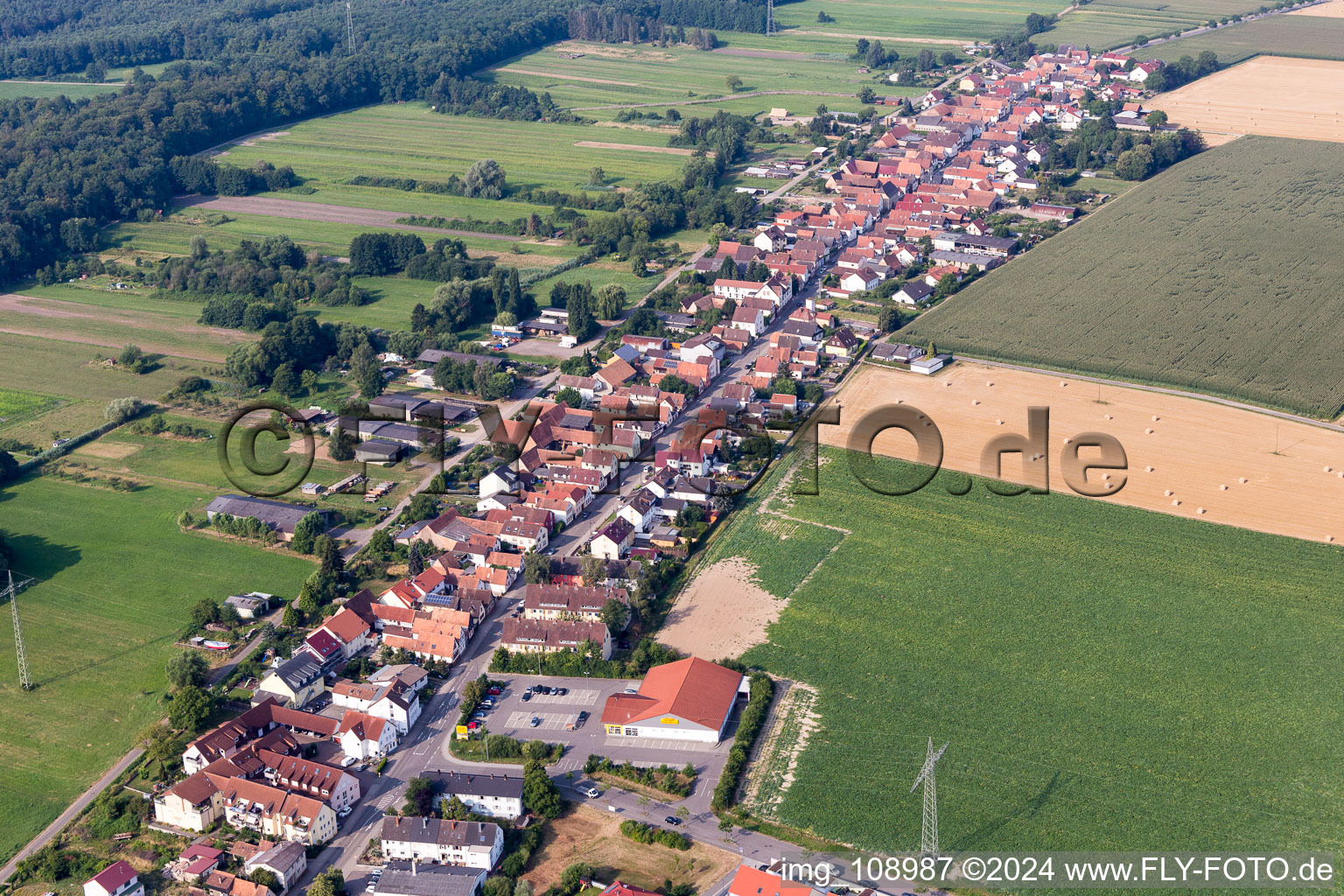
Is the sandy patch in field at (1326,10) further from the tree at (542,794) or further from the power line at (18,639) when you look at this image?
the power line at (18,639)

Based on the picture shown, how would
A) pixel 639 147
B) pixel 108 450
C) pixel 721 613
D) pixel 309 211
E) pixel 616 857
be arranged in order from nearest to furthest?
pixel 616 857, pixel 721 613, pixel 108 450, pixel 309 211, pixel 639 147

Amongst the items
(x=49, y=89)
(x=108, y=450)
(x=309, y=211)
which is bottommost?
(x=108, y=450)

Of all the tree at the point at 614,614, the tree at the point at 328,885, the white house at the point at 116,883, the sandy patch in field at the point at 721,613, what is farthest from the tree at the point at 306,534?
the tree at the point at 328,885

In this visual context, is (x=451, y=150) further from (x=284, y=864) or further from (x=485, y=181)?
(x=284, y=864)

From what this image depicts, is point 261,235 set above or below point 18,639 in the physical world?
above

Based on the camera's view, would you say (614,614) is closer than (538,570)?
Yes

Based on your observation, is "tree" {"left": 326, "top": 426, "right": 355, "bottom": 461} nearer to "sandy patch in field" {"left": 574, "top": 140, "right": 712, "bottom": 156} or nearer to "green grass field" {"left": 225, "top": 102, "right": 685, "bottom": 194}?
"green grass field" {"left": 225, "top": 102, "right": 685, "bottom": 194}

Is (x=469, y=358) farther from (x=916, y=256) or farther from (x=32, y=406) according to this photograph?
(x=916, y=256)

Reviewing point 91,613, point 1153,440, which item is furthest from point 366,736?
point 1153,440
